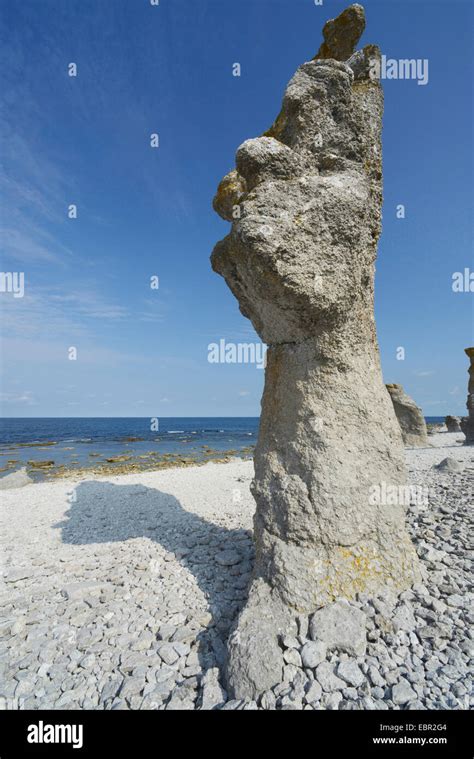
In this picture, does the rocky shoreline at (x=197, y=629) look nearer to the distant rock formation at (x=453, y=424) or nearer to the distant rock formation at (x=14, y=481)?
the distant rock formation at (x=14, y=481)

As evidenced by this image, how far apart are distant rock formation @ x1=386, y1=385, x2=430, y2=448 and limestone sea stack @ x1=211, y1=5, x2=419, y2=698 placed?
21.0m

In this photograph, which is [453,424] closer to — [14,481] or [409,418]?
[409,418]

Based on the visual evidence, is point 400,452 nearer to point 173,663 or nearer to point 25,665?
point 173,663

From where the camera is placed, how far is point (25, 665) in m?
3.68

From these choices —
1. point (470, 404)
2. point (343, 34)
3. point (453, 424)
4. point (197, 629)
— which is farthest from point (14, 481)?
point (453, 424)

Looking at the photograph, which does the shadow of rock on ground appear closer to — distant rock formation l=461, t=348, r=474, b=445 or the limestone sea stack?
the limestone sea stack

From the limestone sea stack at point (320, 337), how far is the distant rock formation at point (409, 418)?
21.0 metres

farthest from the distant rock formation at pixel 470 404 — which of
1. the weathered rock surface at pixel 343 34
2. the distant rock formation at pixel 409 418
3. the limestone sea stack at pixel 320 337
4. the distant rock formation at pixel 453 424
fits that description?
the weathered rock surface at pixel 343 34

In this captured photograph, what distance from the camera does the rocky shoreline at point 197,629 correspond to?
3031 millimetres

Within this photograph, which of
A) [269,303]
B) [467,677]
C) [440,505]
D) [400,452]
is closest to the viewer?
[467,677]

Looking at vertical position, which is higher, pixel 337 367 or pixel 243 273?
pixel 243 273

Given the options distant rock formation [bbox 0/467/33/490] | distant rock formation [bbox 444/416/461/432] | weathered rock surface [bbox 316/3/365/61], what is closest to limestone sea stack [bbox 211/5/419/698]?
weathered rock surface [bbox 316/3/365/61]
